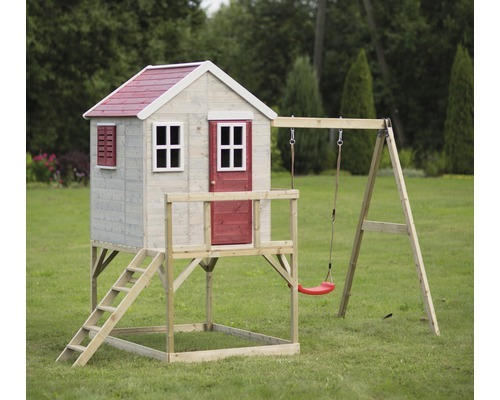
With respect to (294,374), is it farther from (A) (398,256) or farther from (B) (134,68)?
(B) (134,68)

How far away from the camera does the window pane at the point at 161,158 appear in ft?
32.2

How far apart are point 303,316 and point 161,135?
Answer: 366 cm

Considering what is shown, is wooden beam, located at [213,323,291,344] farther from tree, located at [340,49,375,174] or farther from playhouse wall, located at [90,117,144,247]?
tree, located at [340,49,375,174]

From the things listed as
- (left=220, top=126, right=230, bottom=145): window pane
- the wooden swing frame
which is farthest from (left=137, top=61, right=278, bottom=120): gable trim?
the wooden swing frame

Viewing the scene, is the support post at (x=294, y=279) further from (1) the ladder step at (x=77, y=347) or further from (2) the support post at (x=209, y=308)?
(1) the ladder step at (x=77, y=347)

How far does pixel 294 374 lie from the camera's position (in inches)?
357

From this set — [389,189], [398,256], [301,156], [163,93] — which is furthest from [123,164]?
[301,156]

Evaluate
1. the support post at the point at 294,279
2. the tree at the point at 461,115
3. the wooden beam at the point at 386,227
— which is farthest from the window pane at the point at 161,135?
the tree at the point at 461,115

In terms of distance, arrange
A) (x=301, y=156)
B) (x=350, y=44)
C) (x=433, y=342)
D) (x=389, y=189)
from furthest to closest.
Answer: (x=350, y=44) → (x=301, y=156) → (x=389, y=189) → (x=433, y=342)

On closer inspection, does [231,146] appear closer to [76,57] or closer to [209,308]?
[209,308]

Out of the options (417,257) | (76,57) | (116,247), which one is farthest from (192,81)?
(76,57)

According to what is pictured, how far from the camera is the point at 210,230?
9.61m

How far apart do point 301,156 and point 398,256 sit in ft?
37.5
